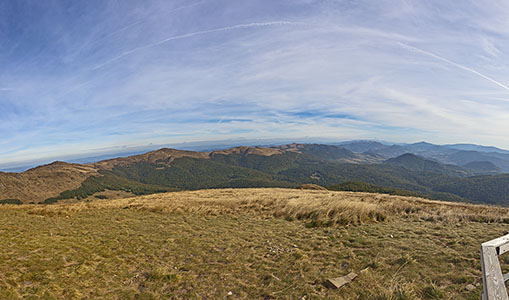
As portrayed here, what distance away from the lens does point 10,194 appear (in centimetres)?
16512

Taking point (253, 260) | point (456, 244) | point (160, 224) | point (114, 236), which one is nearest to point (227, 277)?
point (253, 260)

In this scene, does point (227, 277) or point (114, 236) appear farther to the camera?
point (114, 236)

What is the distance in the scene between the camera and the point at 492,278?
3338 mm

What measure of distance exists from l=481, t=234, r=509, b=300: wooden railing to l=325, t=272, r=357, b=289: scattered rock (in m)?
3.35

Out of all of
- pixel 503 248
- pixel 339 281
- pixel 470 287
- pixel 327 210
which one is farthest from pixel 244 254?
pixel 327 210

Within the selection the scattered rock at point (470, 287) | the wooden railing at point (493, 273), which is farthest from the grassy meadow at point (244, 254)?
the wooden railing at point (493, 273)

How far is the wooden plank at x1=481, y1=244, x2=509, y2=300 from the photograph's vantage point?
3166 millimetres

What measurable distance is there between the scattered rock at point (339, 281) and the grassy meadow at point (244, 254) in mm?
150

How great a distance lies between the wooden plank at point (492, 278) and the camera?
317 cm

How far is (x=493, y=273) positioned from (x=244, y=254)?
731cm

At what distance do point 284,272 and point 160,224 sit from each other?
930 cm

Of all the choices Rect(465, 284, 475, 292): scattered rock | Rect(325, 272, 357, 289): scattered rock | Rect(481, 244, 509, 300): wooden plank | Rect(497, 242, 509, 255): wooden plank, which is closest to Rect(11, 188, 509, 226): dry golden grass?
Rect(325, 272, 357, 289): scattered rock

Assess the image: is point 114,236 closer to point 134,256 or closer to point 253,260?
point 134,256

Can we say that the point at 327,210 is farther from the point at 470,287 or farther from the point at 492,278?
the point at 492,278
